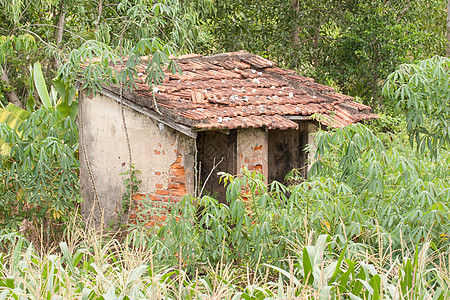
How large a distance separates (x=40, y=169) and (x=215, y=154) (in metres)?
2.23

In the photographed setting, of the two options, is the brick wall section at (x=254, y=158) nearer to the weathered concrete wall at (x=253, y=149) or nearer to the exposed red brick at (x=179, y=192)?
the weathered concrete wall at (x=253, y=149)

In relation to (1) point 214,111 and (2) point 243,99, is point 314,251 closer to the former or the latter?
(1) point 214,111

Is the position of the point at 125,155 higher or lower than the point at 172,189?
higher

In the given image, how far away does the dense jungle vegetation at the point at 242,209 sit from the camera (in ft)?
10.4

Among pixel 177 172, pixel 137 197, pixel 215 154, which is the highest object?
pixel 215 154

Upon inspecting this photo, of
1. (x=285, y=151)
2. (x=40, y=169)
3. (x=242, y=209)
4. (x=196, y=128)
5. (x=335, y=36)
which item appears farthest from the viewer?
(x=335, y=36)

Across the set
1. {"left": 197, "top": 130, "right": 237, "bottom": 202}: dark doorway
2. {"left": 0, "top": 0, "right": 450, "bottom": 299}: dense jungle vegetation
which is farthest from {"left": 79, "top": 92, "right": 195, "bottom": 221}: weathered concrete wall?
{"left": 197, "top": 130, "right": 237, "bottom": 202}: dark doorway

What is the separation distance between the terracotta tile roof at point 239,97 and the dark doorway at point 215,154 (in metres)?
0.47

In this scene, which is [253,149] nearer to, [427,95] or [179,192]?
[179,192]

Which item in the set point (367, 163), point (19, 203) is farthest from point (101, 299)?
point (19, 203)

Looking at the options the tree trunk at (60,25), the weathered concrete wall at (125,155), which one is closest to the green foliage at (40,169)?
the weathered concrete wall at (125,155)

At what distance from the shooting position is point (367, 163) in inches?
180

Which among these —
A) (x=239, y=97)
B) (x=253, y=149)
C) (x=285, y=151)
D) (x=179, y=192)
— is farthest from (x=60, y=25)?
(x=179, y=192)

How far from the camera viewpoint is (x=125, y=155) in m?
6.62
